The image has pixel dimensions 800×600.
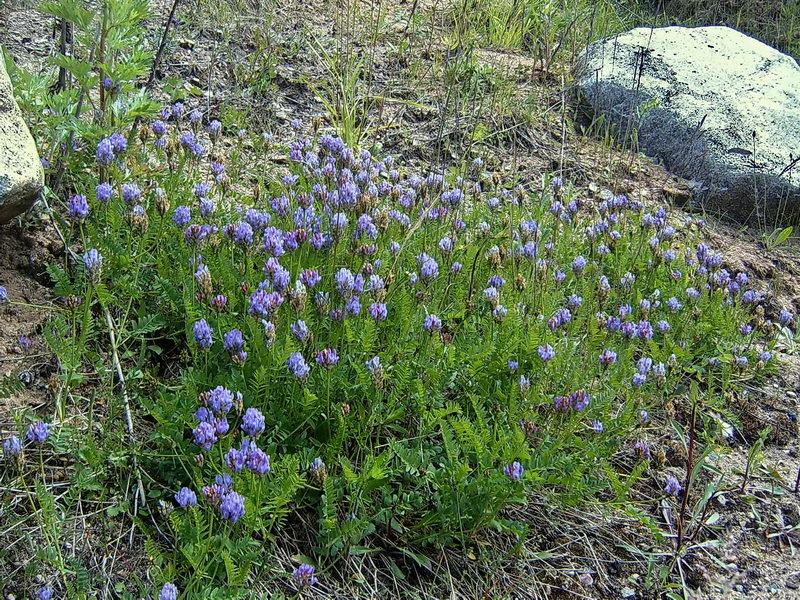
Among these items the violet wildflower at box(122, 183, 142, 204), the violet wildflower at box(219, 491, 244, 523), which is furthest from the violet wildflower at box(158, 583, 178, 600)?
the violet wildflower at box(122, 183, 142, 204)

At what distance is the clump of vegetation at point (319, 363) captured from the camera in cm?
198

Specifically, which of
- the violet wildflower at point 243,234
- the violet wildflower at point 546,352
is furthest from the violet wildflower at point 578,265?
the violet wildflower at point 243,234

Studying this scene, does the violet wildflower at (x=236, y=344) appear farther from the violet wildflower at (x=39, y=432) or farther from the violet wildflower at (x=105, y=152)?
the violet wildflower at (x=105, y=152)

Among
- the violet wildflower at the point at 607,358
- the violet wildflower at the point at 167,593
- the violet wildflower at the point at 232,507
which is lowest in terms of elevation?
the violet wildflower at the point at 607,358

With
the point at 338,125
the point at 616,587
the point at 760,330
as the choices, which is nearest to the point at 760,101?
the point at 760,330

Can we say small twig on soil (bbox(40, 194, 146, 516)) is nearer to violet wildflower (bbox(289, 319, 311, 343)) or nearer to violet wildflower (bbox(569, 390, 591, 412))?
violet wildflower (bbox(289, 319, 311, 343))

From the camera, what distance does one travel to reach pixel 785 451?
9.84 ft

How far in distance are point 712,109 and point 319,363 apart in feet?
13.4

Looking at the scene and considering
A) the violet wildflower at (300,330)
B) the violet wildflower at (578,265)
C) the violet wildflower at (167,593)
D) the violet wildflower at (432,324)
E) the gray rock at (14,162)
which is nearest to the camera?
the violet wildflower at (167,593)

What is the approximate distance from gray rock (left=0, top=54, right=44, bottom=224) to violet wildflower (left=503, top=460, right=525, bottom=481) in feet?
5.47

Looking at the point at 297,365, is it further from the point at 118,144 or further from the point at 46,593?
the point at 118,144

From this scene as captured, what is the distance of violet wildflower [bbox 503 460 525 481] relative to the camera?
2033 mm

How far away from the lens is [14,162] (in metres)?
2.29

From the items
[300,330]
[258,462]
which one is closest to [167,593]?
[258,462]
